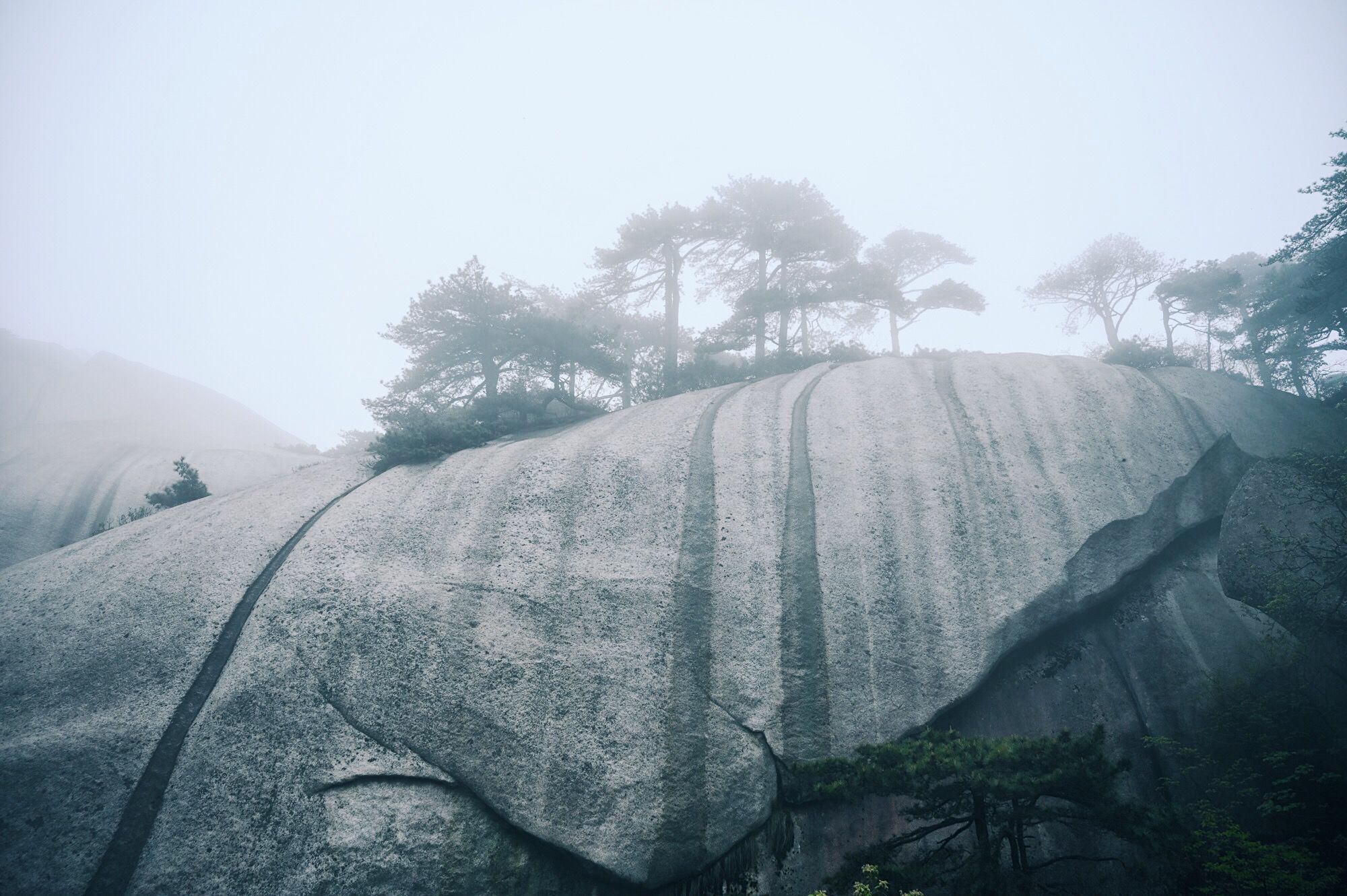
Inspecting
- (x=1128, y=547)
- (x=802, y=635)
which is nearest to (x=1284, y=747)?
(x=1128, y=547)

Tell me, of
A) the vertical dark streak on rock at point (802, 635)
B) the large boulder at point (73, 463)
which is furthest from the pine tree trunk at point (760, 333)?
the large boulder at point (73, 463)

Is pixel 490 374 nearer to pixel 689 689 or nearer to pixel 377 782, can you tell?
pixel 377 782

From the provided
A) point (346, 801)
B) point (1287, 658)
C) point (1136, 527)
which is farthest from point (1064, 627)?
point (346, 801)

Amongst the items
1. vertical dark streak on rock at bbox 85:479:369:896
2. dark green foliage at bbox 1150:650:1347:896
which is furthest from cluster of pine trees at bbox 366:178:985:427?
dark green foliage at bbox 1150:650:1347:896

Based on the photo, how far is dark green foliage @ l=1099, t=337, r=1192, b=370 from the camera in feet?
50.2

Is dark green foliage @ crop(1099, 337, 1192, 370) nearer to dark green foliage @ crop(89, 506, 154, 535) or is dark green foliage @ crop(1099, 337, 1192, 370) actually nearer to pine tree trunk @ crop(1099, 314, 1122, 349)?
pine tree trunk @ crop(1099, 314, 1122, 349)

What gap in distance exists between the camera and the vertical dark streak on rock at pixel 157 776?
6.90 metres

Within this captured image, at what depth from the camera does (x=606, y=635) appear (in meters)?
9.30

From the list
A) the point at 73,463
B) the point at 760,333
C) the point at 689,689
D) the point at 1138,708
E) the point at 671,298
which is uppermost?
the point at 671,298

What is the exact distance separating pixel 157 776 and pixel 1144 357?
23.5m

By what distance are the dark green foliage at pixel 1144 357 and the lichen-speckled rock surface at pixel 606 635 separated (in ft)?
6.53

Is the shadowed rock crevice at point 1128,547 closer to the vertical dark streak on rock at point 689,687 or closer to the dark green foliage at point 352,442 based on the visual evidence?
the vertical dark streak on rock at point 689,687

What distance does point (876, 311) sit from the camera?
99.9ft

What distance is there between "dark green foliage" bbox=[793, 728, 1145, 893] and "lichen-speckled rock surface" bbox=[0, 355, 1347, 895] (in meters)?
1.82
